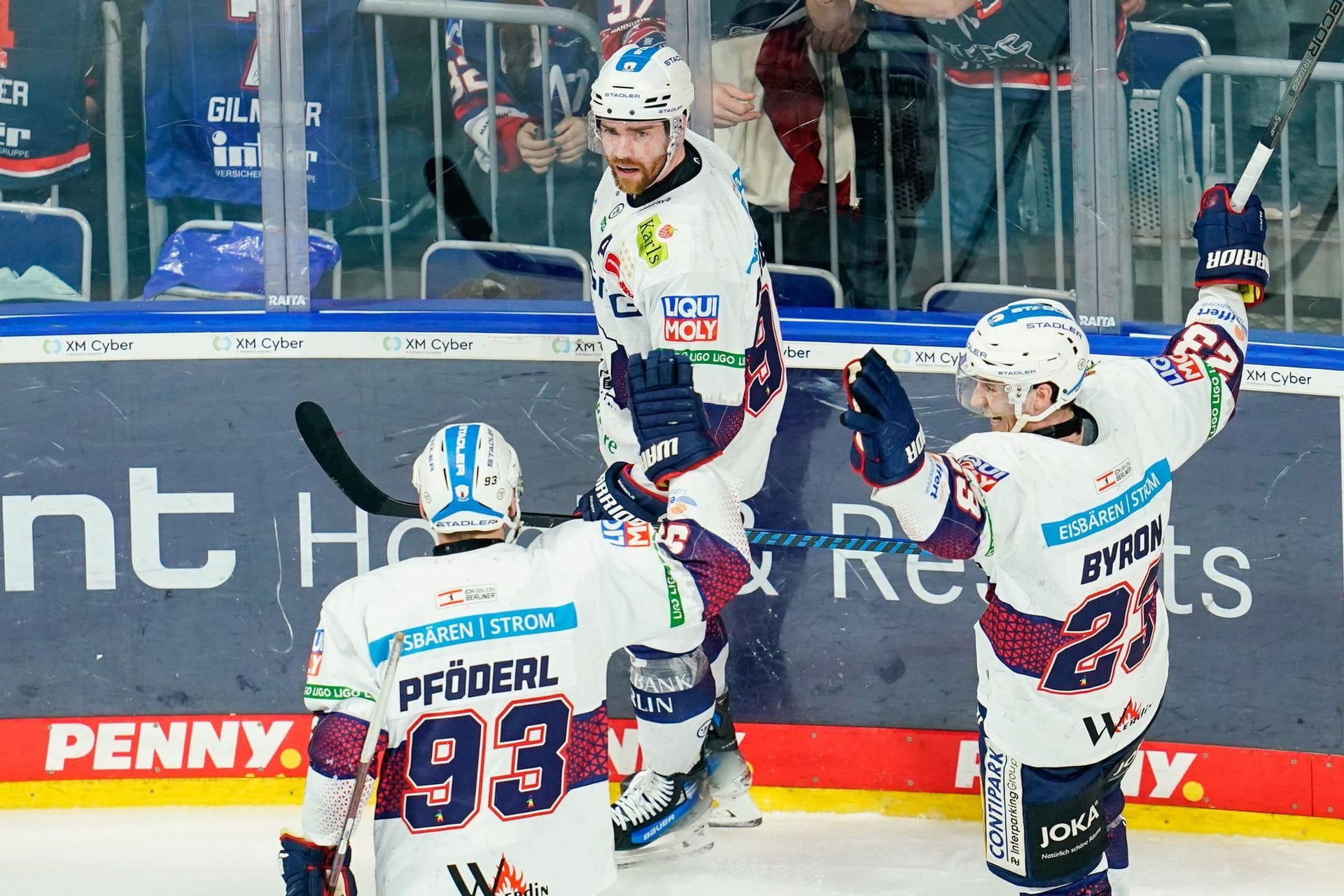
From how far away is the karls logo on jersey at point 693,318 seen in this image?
4301 mm

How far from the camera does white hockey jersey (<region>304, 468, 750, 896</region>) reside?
10.6ft

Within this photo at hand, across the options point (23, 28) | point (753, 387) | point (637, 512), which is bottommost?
point (637, 512)

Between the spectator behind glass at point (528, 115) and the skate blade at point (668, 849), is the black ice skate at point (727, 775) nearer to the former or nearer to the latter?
the skate blade at point (668, 849)

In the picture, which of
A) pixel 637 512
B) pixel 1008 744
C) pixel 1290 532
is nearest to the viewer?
pixel 1008 744

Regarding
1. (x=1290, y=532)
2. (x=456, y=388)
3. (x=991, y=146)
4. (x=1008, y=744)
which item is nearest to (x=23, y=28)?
(x=456, y=388)

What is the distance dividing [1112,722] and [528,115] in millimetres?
2325

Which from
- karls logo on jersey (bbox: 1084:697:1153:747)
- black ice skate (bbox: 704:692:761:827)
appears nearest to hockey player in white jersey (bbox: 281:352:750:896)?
karls logo on jersey (bbox: 1084:697:1153:747)

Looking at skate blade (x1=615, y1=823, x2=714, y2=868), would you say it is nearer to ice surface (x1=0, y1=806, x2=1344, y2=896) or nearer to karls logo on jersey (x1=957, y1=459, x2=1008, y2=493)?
Answer: ice surface (x1=0, y1=806, x2=1344, y2=896)

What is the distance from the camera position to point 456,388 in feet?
16.9

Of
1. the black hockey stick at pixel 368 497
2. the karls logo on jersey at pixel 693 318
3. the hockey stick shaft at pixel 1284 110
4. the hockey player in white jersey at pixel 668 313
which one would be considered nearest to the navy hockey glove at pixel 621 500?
the hockey player in white jersey at pixel 668 313

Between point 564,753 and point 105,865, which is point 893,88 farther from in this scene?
point 105,865

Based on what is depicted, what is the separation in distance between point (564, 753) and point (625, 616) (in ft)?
0.86

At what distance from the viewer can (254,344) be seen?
5117 mm

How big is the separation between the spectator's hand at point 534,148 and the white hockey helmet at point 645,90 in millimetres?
759
